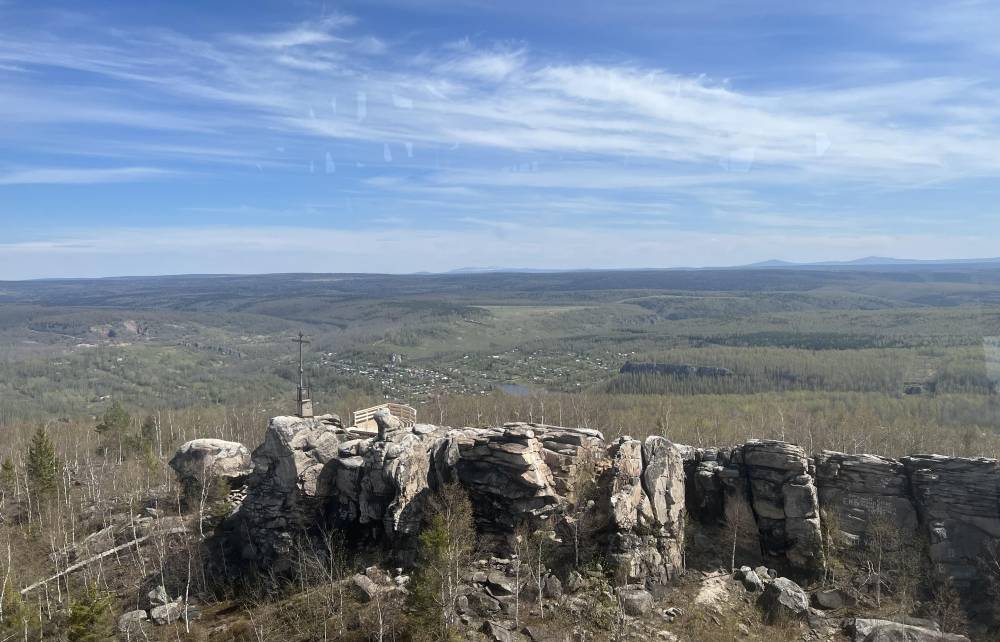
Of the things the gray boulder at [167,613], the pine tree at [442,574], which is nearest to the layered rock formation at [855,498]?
the pine tree at [442,574]

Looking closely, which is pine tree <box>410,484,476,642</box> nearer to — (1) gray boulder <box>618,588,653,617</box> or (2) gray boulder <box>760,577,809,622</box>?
(1) gray boulder <box>618,588,653,617</box>

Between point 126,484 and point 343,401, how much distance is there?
54.3 m

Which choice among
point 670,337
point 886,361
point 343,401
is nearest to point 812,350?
point 886,361

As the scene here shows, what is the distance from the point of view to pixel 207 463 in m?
40.4

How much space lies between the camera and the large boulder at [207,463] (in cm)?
3997

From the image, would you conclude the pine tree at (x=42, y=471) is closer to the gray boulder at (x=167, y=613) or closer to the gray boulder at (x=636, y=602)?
the gray boulder at (x=167, y=613)

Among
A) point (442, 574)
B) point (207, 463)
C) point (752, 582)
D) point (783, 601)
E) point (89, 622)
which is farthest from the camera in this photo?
point (207, 463)

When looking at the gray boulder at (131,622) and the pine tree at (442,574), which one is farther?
the gray boulder at (131,622)

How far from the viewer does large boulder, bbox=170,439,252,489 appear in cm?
3997

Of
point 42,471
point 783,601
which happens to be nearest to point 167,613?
point 42,471

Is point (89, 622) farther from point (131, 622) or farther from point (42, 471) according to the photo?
point (42, 471)

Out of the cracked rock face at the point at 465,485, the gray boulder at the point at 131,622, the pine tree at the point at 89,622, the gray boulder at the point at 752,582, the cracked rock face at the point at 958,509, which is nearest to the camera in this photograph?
the pine tree at the point at 89,622

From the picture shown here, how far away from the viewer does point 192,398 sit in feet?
398

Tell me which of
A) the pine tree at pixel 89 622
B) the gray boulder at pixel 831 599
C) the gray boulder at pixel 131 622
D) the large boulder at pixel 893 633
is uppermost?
the pine tree at pixel 89 622
